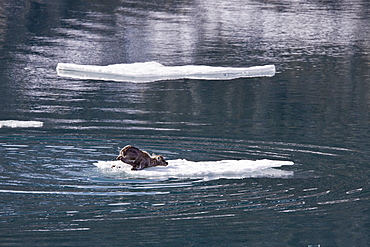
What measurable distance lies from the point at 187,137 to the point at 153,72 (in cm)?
631

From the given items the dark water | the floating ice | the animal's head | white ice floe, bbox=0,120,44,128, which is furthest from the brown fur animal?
the floating ice

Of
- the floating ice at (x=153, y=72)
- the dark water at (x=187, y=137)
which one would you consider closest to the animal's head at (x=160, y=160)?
the dark water at (x=187, y=137)

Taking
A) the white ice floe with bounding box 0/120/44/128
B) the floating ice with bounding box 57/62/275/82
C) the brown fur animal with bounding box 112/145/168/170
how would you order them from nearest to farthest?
the brown fur animal with bounding box 112/145/168/170
the white ice floe with bounding box 0/120/44/128
the floating ice with bounding box 57/62/275/82

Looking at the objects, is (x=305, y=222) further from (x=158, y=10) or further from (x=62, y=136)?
(x=158, y=10)

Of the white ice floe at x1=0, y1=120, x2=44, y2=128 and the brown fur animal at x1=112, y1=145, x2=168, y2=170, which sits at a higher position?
the brown fur animal at x1=112, y1=145, x2=168, y2=170

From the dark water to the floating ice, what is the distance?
1.37ft

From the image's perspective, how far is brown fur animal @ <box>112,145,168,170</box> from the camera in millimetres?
8617

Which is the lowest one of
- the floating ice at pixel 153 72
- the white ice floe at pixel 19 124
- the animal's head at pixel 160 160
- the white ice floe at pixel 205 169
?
the floating ice at pixel 153 72

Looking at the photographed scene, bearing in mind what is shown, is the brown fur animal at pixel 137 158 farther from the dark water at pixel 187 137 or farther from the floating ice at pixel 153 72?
the floating ice at pixel 153 72

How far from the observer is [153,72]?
16.8 meters

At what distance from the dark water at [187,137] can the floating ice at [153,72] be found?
1.37 feet

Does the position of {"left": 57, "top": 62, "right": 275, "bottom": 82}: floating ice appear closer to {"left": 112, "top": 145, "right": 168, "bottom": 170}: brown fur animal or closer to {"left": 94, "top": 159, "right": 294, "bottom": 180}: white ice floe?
{"left": 94, "top": 159, "right": 294, "bottom": 180}: white ice floe

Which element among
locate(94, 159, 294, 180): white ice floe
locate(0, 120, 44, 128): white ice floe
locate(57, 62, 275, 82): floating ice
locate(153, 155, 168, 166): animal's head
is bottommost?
locate(57, 62, 275, 82): floating ice

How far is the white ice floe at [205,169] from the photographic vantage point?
332 inches
